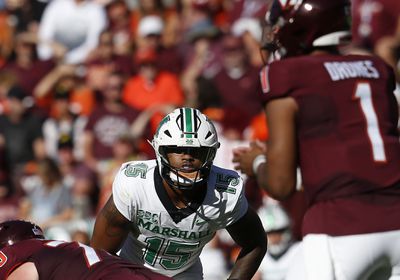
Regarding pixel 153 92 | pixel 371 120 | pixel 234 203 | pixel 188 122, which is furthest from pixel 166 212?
pixel 153 92

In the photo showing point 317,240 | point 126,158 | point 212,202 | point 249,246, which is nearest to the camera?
point 317,240

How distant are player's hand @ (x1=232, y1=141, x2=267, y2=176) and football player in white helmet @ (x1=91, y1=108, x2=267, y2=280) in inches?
7.1

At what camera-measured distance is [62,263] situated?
173 inches

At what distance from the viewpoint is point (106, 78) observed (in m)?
11.8

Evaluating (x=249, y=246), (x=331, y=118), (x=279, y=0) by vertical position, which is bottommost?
(x=249, y=246)

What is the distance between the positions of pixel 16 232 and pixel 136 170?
0.69m

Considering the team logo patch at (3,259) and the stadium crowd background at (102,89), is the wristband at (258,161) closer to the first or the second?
the team logo patch at (3,259)

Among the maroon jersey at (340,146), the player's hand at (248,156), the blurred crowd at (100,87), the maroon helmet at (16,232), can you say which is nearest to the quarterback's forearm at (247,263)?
the player's hand at (248,156)

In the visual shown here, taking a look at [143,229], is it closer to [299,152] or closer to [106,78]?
[299,152]

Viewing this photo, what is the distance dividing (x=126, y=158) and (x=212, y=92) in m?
1.16

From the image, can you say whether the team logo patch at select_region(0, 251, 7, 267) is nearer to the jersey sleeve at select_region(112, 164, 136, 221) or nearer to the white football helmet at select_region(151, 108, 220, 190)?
the jersey sleeve at select_region(112, 164, 136, 221)

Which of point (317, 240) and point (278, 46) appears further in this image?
point (278, 46)

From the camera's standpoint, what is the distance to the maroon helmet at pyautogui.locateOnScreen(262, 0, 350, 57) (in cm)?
489

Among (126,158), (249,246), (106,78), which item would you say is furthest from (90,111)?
(249,246)
